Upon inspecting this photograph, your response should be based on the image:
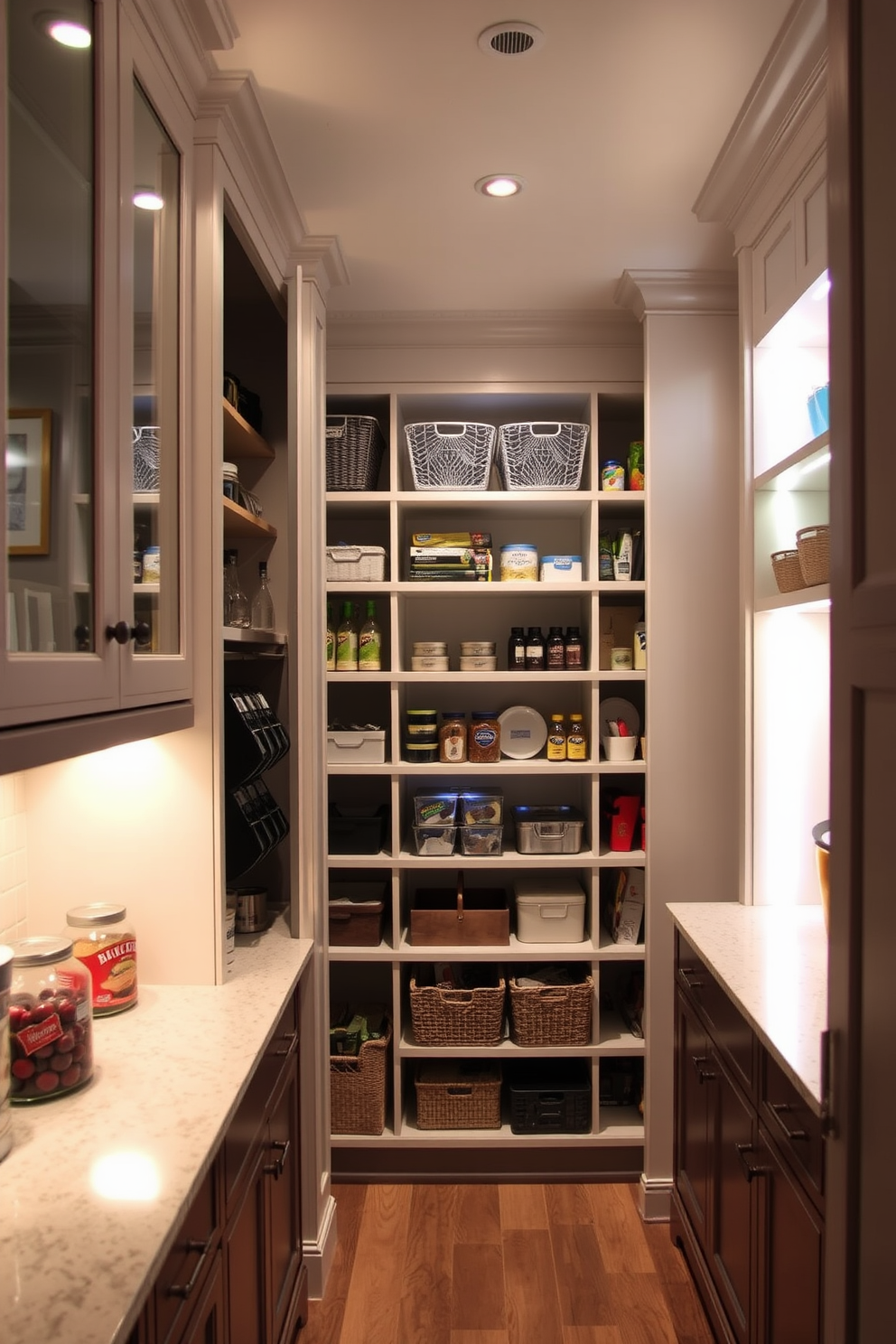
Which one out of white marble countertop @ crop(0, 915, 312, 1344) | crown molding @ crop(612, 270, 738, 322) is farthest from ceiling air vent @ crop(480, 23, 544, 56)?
white marble countertop @ crop(0, 915, 312, 1344)

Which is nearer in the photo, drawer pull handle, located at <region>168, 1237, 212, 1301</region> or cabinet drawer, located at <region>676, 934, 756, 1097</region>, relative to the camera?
drawer pull handle, located at <region>168, 1237, 212, 1301</region>

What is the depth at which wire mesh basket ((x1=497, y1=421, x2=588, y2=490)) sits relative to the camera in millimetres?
2897

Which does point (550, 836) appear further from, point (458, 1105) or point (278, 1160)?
point (278, 1160)

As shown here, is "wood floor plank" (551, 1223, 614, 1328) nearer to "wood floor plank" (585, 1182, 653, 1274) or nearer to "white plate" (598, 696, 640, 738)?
"wood floor plank" (585, 1182, 653, 1274)

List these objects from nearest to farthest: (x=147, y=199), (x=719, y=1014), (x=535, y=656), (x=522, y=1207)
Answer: (x=147, y=199), (x=719, y=1014), (x=522, y=1207), (x=535, y=656)

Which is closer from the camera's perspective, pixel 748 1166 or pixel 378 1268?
pixel 748 1166

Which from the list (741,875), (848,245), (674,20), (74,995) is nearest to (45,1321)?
(74,995)

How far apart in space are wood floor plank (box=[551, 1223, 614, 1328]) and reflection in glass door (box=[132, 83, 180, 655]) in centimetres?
196

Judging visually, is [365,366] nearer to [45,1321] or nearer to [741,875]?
[741,875]

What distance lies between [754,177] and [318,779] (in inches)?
70.0

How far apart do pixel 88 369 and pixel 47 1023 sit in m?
0.92

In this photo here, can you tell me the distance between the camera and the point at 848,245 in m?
1.01

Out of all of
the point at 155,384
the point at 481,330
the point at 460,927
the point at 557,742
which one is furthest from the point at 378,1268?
the point at 481,330

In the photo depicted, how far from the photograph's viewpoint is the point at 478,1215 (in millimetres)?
2701
